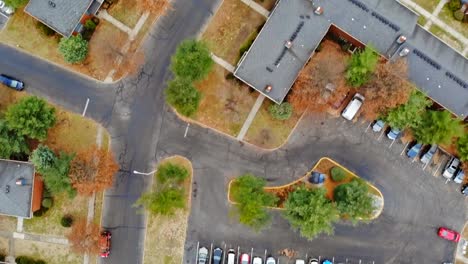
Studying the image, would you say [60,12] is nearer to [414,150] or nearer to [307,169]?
[307,169]

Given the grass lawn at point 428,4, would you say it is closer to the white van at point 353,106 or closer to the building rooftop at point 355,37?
the building rooftop at point 355,37

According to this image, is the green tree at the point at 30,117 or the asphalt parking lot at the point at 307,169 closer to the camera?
the green tree at the point at 30,117

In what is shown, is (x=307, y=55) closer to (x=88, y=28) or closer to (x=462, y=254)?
(x=88, y=28)

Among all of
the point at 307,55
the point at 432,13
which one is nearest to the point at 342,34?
the point at 307,55

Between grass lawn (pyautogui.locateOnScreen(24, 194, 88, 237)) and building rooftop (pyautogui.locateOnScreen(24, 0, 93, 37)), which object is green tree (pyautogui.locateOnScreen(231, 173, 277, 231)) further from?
building rooftop (pyautogui.locateOnScreen(24, 0, 93, 37))

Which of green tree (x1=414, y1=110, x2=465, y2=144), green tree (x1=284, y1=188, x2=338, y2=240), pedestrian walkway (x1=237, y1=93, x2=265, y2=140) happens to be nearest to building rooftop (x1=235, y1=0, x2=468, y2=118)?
green tree (x1=414, y1=110, x2=465, y2=144)

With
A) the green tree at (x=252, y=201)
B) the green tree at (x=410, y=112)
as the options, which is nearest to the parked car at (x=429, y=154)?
the green tree at (x=410, y=112)
